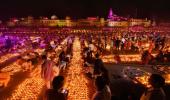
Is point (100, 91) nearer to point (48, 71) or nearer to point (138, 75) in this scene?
point (48, 71)

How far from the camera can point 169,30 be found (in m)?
42.8

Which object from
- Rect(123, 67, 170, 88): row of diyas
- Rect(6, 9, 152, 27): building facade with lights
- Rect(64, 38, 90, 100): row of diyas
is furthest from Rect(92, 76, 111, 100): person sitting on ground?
Rect(6, 9, 152, 27): building facade with lights

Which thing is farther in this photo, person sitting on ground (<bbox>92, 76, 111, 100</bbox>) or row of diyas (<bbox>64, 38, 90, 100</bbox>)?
row of diyas (<bbox>64, 38, 90, 100</bbox>)

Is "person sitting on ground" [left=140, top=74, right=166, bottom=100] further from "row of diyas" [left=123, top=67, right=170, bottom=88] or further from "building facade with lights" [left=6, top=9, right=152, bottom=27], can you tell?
"building facade with lights" [left=6, top=9, right=152, bottom=27]

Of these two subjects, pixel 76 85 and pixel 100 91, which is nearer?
pixel 100 91

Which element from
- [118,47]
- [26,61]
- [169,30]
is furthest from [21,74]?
[169,30]

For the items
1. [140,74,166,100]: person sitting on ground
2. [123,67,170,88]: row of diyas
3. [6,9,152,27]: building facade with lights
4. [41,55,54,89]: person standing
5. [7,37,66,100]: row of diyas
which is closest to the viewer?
[140,74,166,100]: person sitting on ground

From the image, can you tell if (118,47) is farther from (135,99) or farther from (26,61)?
(135,99)

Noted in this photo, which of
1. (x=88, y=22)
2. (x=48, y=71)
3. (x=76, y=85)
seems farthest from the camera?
(x=88, y=22)

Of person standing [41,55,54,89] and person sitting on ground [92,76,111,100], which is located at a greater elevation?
person sitting on ground [92,76,111,100]

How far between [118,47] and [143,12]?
53.6 m

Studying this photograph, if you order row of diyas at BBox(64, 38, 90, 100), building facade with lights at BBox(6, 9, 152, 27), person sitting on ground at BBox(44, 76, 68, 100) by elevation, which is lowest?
row of diyas at BBox(64, 38, 90, 100)

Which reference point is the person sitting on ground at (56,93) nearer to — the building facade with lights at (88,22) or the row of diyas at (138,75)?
the row of diyas at (138,75)

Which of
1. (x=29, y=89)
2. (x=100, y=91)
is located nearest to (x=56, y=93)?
(x=100, y=91)
